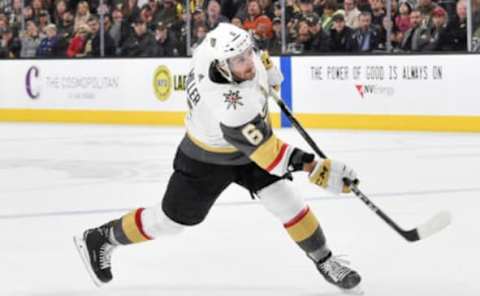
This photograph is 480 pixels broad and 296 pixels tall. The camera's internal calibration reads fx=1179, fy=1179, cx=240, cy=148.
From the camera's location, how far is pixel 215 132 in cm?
409

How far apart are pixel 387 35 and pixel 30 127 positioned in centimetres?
416

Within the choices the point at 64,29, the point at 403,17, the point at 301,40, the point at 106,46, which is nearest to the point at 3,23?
the point at 64,29

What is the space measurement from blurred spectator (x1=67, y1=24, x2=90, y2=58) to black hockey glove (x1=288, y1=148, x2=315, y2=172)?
10215 mm

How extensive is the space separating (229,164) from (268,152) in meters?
0.41

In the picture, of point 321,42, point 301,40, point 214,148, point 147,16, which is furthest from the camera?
point 147,16

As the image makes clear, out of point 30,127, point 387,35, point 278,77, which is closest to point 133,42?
point 30,127

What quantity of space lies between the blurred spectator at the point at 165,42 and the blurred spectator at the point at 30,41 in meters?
1.80

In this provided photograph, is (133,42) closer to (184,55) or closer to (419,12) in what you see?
(184,55)

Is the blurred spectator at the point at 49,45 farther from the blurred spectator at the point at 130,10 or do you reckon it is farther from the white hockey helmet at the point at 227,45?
the white hockey helmet at the point at 227,45

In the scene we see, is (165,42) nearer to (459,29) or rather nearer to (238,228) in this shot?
(459,29)

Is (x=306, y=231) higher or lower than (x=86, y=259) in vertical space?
higher

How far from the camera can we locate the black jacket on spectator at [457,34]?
10.8m

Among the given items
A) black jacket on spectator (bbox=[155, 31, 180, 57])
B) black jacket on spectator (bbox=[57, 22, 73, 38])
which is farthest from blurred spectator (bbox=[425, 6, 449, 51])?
black jacket on spectator (bbox=[57, 22, 73, 38])

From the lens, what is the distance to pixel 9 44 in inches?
568
